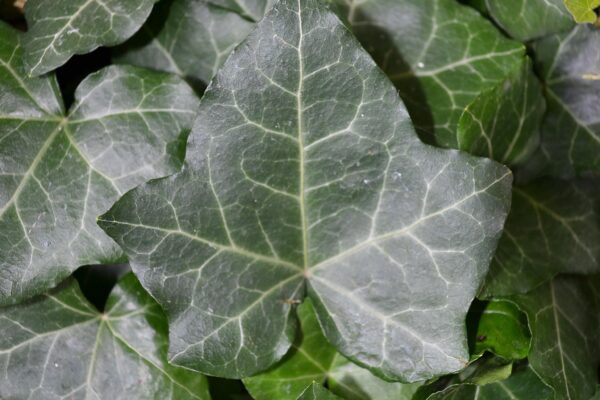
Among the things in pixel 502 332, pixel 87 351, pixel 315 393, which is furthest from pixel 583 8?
pixel 87 351

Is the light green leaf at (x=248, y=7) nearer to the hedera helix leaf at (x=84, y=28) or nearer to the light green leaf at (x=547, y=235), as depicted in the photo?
the hedera helix leaf at (x=84, y=28)

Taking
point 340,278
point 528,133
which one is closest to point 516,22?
point 528,133

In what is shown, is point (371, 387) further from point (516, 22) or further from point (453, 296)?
point (516, 22)

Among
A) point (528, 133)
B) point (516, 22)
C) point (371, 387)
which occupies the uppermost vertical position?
point (516, 22)

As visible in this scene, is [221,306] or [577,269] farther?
[577,269]

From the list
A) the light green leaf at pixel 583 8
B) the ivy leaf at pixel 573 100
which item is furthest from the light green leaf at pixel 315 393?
the light green leaf at pixel 583 8

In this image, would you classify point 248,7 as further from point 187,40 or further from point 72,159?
point 72,159

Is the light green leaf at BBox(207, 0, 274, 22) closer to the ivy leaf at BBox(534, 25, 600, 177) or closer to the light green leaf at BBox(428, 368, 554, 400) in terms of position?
the ivy leaf at BBox(534, 25, 600, 177)
